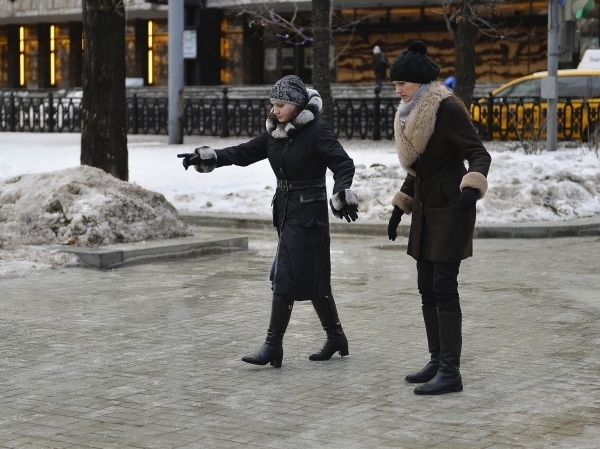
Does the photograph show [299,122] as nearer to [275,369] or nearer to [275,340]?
[275,340]

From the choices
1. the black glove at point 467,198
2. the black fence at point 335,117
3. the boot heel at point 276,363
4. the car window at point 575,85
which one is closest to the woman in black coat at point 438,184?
the black glove at point 467,198

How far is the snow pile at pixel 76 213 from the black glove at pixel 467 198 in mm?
6346

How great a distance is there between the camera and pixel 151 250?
1240 cm

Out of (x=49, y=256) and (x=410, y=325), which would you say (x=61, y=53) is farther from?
(x=410, y=325)

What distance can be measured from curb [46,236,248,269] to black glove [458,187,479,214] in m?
6.14

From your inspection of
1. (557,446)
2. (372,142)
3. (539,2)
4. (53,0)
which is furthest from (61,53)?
(557,446)

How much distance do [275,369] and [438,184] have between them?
156 cm

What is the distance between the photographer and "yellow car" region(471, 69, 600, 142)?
2481cm

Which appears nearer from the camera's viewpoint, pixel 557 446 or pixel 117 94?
pixel 557 446

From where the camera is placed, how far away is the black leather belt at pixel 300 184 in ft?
24.0

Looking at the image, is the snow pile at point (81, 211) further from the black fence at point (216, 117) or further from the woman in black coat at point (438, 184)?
the black fence at point (216, 117)

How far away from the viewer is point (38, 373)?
7.10m

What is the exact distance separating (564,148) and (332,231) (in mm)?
7132

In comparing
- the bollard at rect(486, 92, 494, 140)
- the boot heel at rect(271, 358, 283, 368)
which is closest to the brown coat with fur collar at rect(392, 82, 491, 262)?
the boot heel at rect(271, 358, 283, 368)
